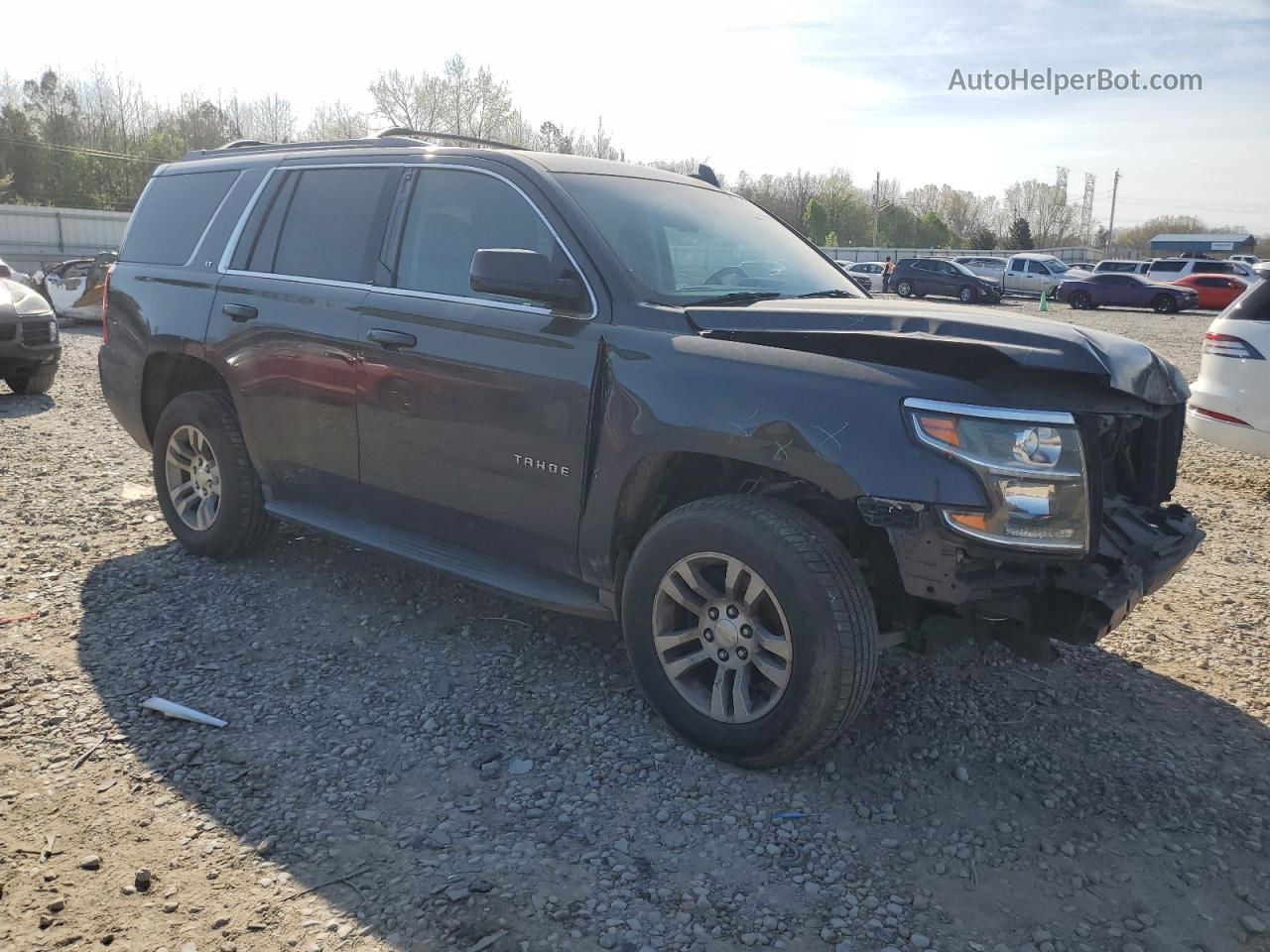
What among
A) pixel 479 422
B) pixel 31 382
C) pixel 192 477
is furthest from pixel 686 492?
pixel 31 382

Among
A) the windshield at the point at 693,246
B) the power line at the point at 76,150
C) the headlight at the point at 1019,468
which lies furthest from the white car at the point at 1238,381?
the power line at the point at 76,150

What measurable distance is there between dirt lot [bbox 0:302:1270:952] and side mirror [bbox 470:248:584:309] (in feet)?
5.05

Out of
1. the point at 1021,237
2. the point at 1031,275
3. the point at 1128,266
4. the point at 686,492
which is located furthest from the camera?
the point at 1021,237

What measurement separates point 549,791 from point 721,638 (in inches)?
29.2

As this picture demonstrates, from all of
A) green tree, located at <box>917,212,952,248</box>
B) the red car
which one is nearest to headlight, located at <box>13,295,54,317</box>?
the red car

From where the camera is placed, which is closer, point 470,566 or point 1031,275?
point 470,566

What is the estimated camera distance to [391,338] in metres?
4.11

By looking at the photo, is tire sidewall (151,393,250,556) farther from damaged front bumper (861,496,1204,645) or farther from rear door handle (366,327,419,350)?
damaged front bumper (861,496,1204,645)

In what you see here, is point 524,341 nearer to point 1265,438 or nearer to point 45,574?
point 45,574

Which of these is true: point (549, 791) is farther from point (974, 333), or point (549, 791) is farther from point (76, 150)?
point (76, 150)

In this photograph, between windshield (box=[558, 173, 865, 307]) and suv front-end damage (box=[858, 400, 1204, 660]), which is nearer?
suv front-end damage (box=[858, 400, 1204, 660])

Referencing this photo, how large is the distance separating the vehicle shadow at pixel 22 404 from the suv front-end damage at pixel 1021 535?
30.3ft

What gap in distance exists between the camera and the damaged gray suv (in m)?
2.98

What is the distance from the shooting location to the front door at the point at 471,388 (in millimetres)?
3652
